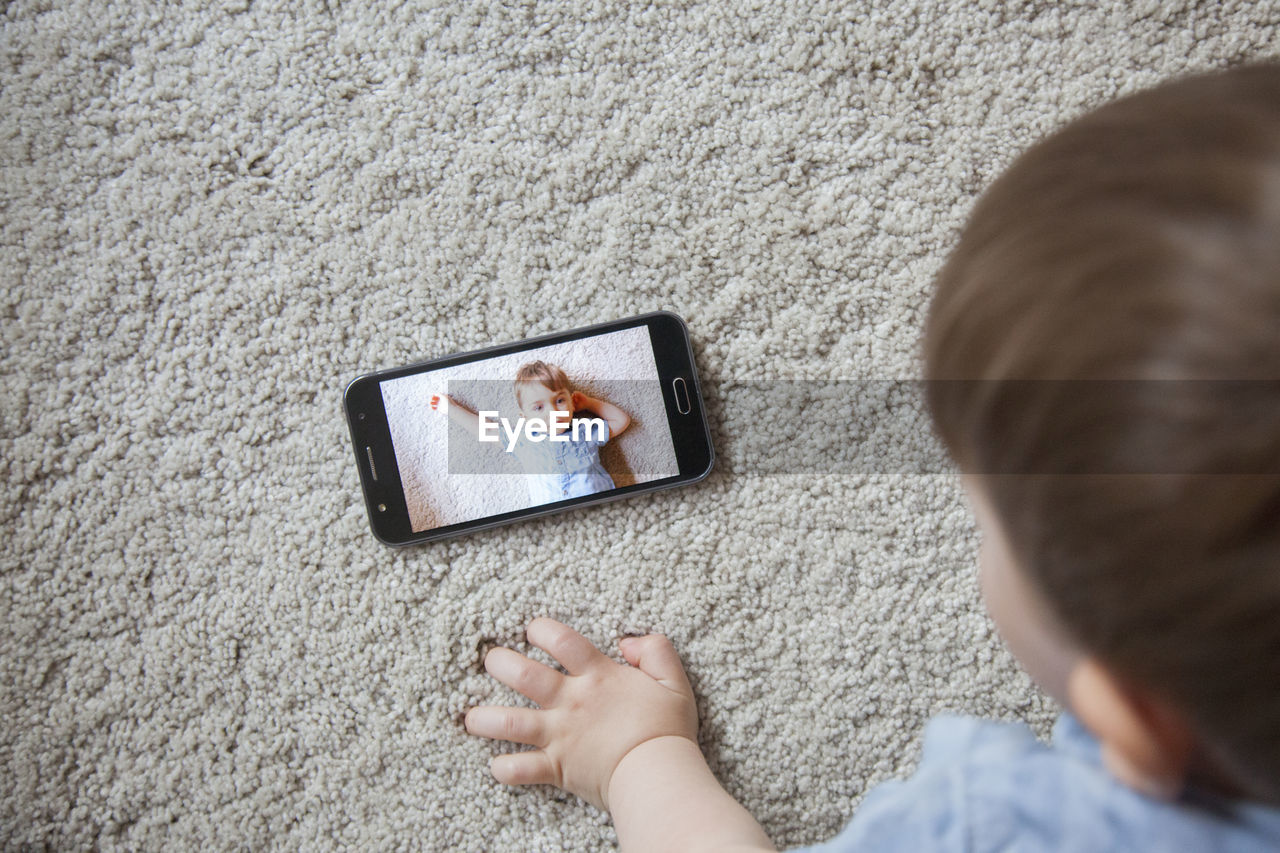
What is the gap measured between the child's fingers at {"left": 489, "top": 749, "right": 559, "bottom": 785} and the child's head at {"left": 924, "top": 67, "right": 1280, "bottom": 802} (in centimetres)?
34

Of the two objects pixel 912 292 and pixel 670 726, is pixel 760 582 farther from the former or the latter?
pixel 912 292

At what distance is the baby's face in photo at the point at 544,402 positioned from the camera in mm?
516

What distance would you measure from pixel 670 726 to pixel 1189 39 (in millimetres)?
563

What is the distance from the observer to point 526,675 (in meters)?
0.50

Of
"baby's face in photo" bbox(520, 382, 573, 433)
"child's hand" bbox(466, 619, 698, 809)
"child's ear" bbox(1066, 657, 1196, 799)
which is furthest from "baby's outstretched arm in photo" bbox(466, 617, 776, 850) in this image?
"child's ear" bbox(1066, 657, 1196, 799)

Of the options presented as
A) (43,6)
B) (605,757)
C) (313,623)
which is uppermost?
(43,6)

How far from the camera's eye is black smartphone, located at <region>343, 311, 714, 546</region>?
516 mm

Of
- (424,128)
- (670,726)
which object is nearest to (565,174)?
(424,128)

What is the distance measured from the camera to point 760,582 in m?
0.52

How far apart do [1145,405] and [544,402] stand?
37cm

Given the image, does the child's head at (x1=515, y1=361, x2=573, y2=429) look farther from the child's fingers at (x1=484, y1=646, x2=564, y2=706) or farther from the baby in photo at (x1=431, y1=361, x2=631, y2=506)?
the child's fingers at (x1=484, y1=646, x2=564, y2=706)

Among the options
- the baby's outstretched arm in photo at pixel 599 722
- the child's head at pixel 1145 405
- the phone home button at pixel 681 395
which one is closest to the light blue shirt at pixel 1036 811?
the child's head at pixel 1145 405

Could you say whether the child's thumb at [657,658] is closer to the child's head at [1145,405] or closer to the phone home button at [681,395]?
the phone home button at [681,395]

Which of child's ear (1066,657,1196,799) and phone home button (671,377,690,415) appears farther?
phone home button (671,377,690,415)
